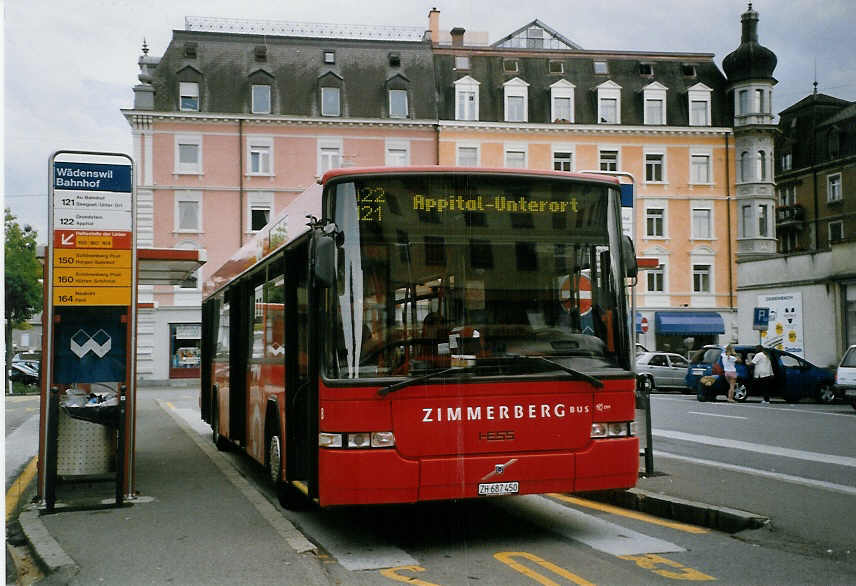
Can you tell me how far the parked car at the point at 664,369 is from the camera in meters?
36.0

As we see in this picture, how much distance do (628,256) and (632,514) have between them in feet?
8.95

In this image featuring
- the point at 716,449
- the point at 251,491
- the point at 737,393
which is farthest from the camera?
the point at 737,393

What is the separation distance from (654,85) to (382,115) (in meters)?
Answer: 13.8

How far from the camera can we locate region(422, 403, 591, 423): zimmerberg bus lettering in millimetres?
7391

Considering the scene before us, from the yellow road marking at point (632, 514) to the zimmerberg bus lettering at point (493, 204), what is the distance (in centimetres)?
236

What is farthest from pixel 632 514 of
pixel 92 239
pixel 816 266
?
pixel 816 266

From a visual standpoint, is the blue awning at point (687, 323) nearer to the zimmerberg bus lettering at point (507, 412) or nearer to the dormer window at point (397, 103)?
Answer: the dormer window at point (397, 103)

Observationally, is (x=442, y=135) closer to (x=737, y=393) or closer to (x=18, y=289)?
(x=737, y=393)

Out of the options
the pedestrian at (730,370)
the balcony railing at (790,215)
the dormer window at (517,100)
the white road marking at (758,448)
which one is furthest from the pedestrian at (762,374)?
the dormer window at (517,100)

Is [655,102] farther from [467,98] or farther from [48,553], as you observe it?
[48,553]

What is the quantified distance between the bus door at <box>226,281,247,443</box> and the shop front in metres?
37.8

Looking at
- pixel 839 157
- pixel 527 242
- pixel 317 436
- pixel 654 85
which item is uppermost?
pixel 654 85

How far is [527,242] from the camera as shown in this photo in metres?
7.70

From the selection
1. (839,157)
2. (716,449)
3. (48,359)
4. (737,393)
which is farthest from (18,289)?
(839,157)
